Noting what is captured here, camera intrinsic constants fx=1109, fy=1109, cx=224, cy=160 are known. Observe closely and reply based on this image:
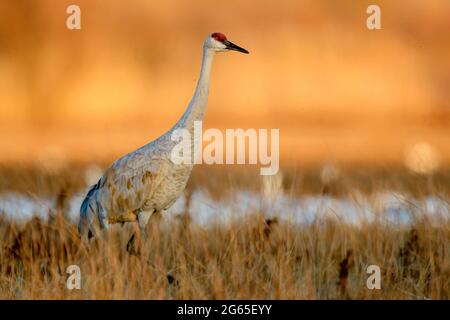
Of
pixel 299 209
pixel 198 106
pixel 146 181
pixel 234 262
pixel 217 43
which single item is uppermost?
pixel 217 43

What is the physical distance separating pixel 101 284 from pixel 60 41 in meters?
16.6

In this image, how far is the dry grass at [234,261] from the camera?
21.9 feet

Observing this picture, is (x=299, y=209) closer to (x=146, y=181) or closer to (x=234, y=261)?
(x=146, y=181)

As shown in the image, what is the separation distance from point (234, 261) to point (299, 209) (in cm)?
148

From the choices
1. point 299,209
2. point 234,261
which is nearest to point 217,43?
point 299,209

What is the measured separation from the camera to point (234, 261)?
7094 millimetres

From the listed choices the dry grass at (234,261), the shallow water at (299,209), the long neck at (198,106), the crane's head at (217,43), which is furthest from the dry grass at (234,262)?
the crane's head at (217,43)

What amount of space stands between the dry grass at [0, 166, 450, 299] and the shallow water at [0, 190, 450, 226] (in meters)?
0.10

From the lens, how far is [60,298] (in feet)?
21.2

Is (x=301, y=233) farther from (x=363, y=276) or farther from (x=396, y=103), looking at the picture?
(x=396, y=103)

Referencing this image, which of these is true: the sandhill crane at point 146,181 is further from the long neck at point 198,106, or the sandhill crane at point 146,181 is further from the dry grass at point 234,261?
the dry grass at point 234,261

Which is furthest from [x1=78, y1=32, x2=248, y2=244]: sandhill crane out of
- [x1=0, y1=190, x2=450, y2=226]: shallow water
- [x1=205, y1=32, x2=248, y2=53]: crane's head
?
[x1=0, y1=190, x2=450, y2=226]: shallow water

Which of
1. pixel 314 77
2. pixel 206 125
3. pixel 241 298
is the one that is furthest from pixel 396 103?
pixel 241 298

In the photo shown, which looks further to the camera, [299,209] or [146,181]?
[299,209]
